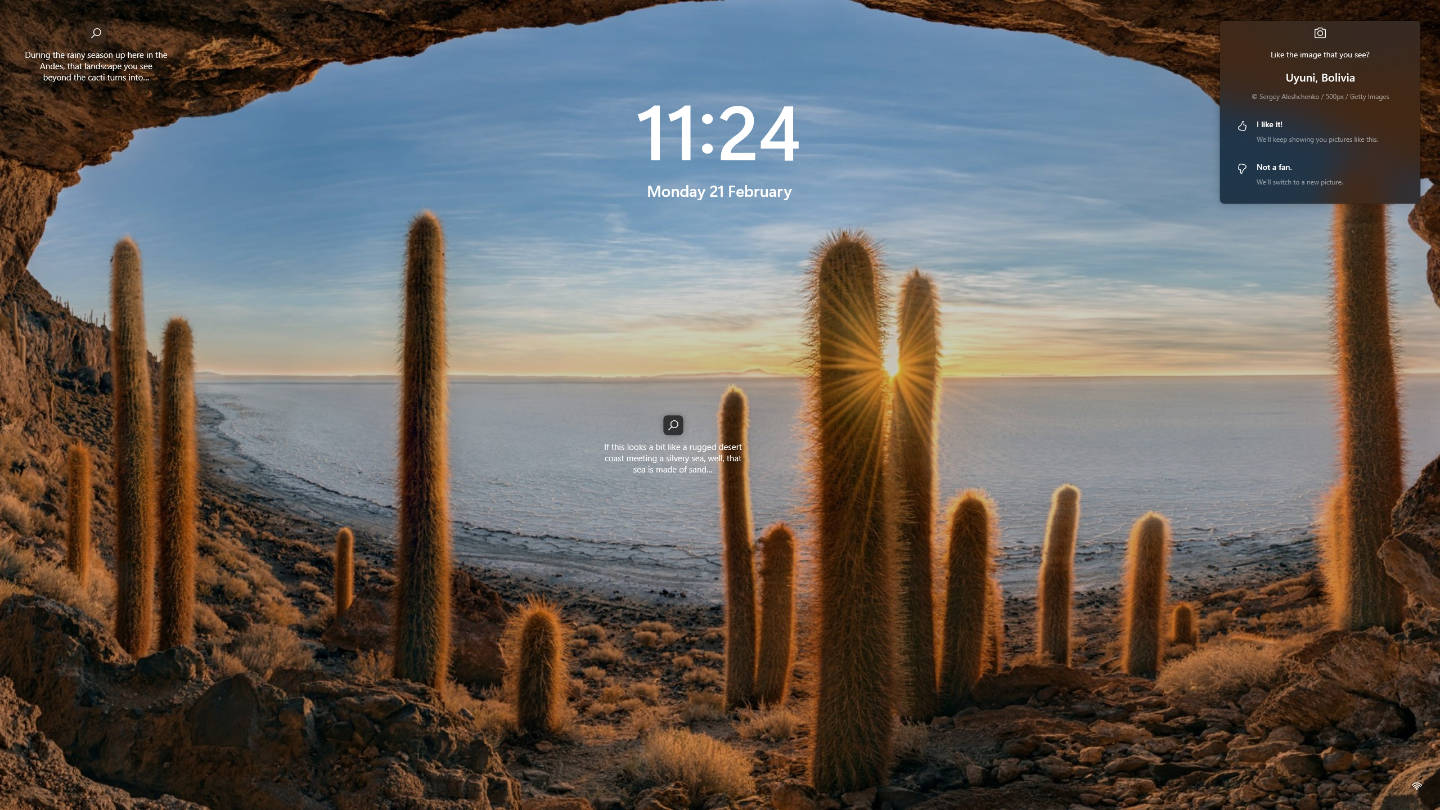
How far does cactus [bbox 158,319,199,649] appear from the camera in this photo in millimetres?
11164

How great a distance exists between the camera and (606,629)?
18.9m

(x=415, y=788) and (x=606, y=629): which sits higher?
(x=415, y=788)

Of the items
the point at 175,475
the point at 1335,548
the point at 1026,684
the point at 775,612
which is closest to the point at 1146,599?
the point at 1335,548

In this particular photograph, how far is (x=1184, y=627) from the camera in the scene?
1291 cm

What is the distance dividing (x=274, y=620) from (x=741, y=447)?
9567mm

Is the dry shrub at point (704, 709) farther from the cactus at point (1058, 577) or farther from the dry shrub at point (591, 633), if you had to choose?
the dry shrub at point (591, 633)

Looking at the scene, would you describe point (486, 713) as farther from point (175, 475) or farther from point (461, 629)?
point (175, 475)

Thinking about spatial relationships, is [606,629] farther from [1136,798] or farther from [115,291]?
[1136,798]

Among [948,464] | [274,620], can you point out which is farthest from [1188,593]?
[948,464]

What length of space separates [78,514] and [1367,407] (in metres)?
16.3

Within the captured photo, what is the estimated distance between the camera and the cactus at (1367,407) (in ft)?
31.2

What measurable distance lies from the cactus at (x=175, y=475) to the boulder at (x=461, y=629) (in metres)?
2.86

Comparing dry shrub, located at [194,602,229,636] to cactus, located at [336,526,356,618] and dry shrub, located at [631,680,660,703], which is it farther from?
dry shrub, located at [631,680,660,703]

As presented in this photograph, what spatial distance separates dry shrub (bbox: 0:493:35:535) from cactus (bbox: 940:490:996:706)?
47.3 ft
